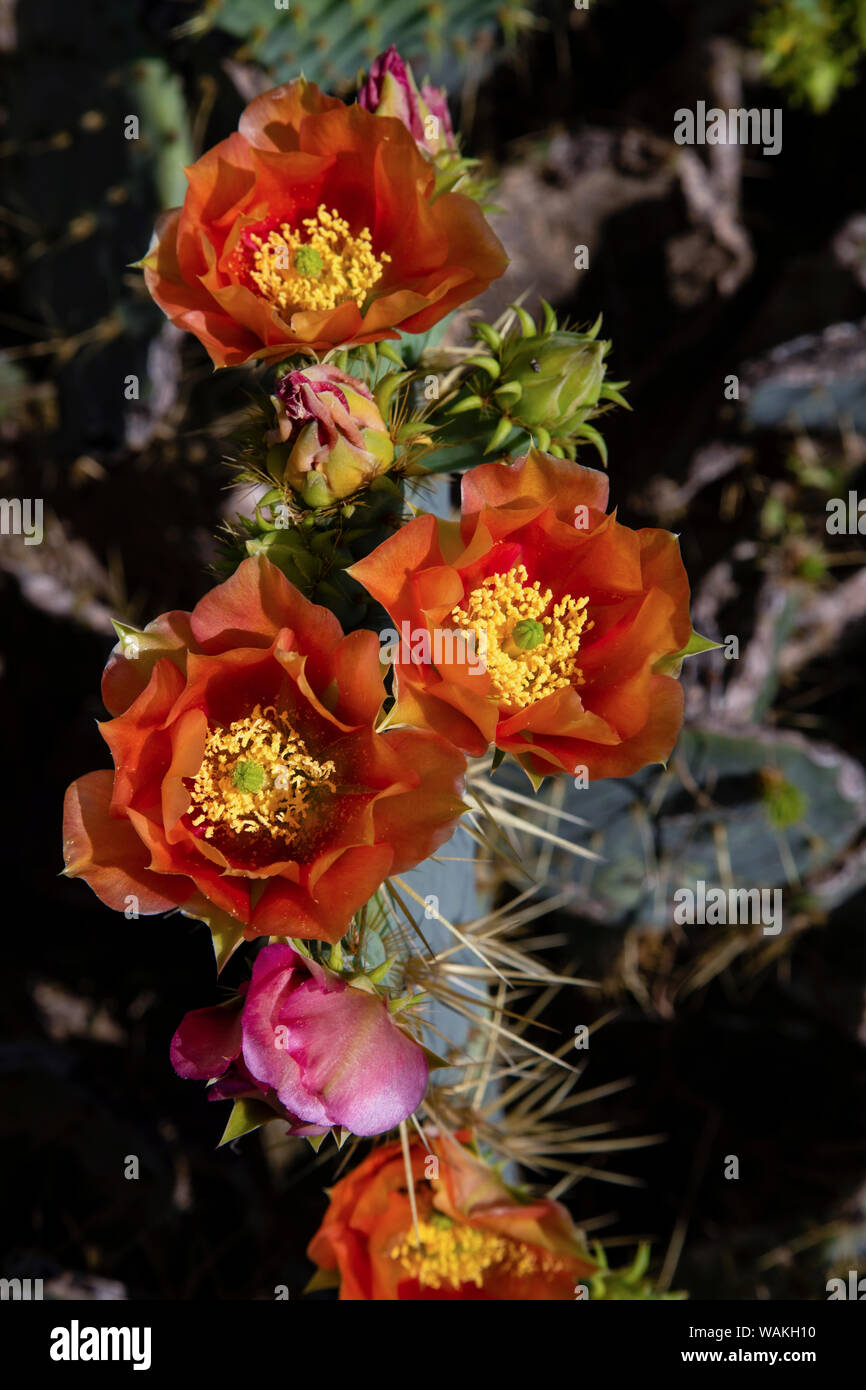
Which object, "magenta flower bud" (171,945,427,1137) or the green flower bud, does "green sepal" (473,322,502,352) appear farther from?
"magenta flower bud" (171,945,427,1137)

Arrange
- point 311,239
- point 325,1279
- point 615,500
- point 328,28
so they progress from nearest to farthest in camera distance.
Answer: point 311,239 < point 325,1279 < point 328,28 < point 615,500

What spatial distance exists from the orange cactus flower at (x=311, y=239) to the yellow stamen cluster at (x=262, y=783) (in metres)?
0.35

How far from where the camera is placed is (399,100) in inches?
42.6

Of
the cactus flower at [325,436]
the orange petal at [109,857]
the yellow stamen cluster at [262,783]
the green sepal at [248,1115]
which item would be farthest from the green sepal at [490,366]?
the green sepal at [248,1115]

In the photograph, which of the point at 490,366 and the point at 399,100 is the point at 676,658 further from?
the point at 399,100

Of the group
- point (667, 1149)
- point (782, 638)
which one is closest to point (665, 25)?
point (782, 638)

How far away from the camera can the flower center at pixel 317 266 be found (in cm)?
108

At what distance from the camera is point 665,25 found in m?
Result: 2.35

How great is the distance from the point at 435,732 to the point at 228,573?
0.29m

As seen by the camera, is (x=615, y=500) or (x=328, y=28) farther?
(x=615, y=500)

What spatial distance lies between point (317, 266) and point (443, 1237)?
1.11m

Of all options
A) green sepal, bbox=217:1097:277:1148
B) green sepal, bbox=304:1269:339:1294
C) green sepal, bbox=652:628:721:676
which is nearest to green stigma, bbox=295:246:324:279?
green sepal, bbox=652:628:721:676

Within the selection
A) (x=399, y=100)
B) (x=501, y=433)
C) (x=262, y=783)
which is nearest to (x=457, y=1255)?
(x=262, y=783)

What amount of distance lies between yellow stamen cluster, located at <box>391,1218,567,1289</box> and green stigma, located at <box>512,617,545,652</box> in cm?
74
